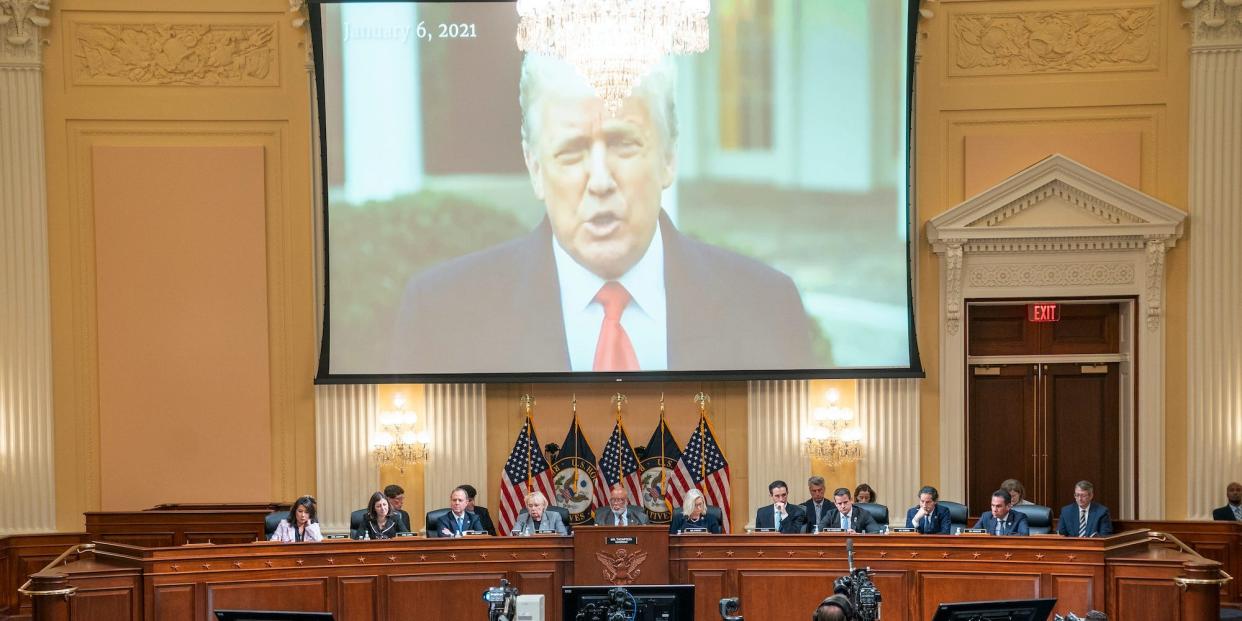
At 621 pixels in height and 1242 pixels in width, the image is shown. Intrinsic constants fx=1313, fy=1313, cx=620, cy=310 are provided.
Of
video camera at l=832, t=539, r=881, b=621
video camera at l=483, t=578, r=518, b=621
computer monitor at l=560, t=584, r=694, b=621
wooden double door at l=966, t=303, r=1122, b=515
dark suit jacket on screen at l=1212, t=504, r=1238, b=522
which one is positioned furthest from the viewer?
wooden double door at l=966, t=303, r=1122, b=515

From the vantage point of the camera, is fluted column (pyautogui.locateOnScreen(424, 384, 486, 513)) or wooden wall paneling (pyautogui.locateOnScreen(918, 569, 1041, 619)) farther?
fluted column (pyautogui.locateOnScreen(424, 384, 486, 513))

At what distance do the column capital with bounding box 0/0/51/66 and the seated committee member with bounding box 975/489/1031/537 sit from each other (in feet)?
32.8

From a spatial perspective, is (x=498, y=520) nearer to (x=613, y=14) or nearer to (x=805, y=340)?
(x=805, y=340)

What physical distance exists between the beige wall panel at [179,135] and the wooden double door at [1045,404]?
6912 millimetres

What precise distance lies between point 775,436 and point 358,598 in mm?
5069

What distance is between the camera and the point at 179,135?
1332 cm

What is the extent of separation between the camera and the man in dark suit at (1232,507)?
41.0 ft

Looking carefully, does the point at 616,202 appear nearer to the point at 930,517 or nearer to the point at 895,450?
the point at 895,450

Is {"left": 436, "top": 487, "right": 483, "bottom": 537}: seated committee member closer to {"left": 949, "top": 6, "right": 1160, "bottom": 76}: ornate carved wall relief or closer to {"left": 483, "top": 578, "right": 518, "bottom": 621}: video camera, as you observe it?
{"left": 483, "top": 578, "right": 518, "bottom": 621}: video camera

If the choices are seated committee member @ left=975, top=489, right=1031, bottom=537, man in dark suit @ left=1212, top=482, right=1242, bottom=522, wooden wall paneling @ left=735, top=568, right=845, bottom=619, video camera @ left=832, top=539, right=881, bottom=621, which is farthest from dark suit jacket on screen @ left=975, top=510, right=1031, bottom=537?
video camera @ left=832, top=539, right=881, bottom=621

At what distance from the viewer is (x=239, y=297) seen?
43.7 ft

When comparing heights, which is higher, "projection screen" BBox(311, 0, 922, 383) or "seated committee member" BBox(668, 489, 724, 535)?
"projection screen" BBox(311, 0, 922, 383)

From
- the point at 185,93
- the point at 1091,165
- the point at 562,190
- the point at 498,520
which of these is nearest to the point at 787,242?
the point at 562,190

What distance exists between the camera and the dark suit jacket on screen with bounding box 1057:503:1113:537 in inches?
442
